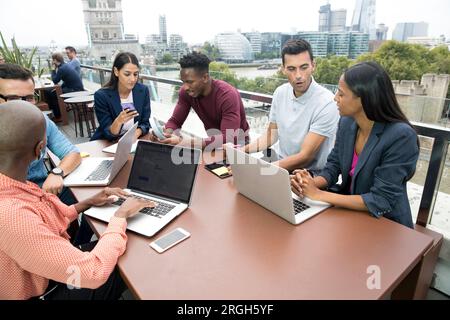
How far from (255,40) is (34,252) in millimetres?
3074

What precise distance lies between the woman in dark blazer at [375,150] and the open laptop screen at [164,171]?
478 millimetres

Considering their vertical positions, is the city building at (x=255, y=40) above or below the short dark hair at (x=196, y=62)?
above

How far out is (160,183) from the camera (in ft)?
4.44

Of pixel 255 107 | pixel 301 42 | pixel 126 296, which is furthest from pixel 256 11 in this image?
pixel 126 296

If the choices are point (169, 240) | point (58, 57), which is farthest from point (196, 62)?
point (58, 57)

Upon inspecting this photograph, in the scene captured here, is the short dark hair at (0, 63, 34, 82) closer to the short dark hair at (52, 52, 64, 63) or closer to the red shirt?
the red shirt

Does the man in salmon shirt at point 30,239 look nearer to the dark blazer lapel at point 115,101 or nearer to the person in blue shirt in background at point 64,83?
the dark blazer lapel at point 115,101

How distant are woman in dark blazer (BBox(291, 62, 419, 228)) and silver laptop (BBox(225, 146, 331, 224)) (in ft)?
0.27

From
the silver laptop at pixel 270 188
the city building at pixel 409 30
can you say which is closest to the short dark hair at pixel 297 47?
the silver laptop at pixel 270 188

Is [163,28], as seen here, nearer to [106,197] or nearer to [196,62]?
[196,62]

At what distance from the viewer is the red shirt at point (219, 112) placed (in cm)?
215

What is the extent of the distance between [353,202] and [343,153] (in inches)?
14.3

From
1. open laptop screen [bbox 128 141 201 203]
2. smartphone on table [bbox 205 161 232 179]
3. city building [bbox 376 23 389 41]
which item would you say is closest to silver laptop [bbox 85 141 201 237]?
open laptop screen [bbox 128 141 201 203]

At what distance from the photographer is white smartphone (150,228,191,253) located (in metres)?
1.02
